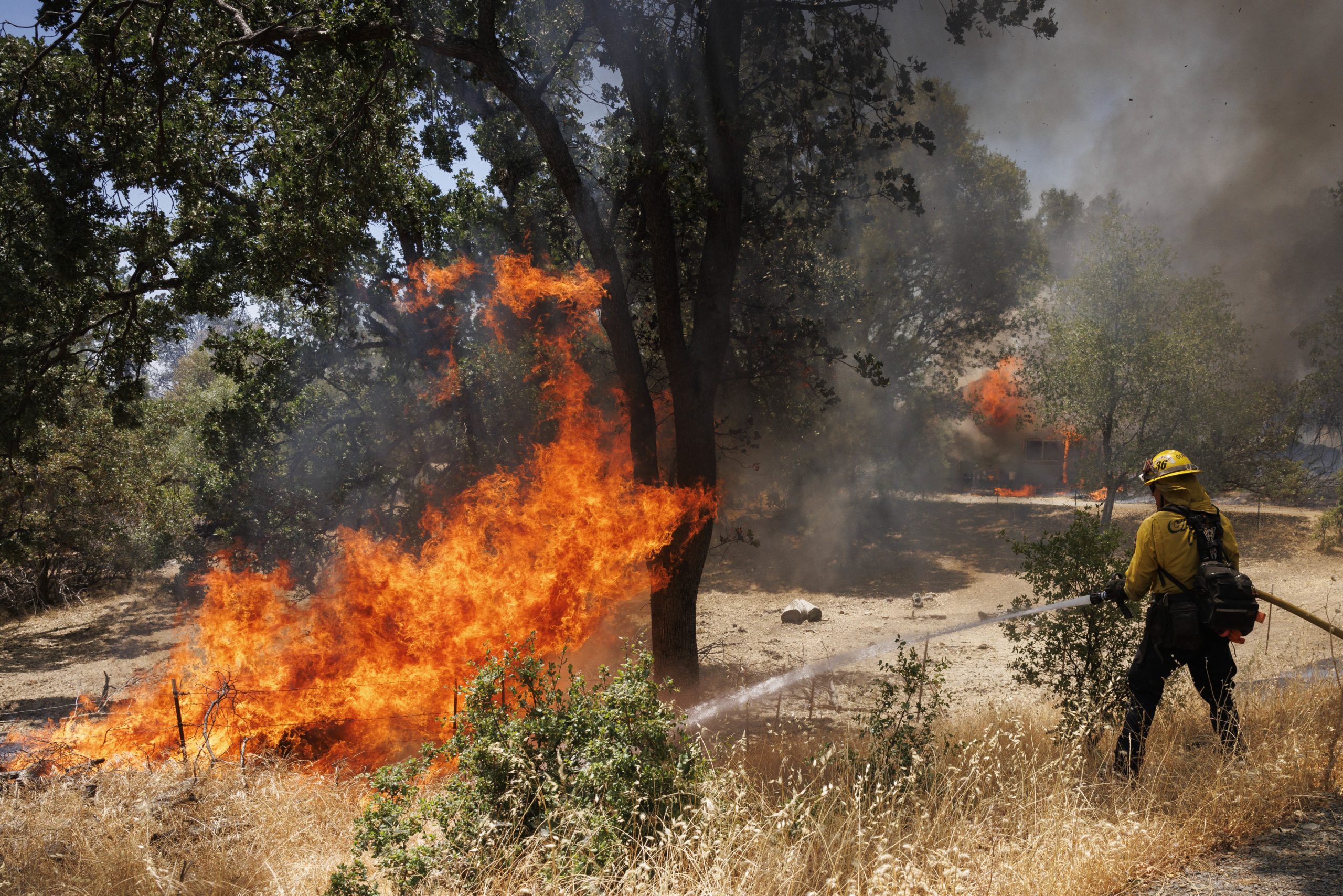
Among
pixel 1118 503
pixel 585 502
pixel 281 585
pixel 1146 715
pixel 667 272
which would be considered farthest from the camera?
pixel 1118 503

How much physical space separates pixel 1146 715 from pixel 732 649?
28.6 feet

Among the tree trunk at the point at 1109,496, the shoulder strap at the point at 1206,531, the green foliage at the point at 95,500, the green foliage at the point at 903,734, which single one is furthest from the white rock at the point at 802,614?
the green foliage at the point at 95,500

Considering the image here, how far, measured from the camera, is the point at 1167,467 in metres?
4.60

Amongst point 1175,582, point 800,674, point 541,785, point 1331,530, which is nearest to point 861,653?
point 800,674

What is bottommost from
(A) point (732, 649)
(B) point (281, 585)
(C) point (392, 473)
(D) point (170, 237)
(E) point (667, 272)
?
(A) point (732, 649)

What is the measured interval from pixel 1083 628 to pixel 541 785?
13.0 ft

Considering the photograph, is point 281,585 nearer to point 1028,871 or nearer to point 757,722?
point 757,722

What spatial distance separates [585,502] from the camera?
375 inches

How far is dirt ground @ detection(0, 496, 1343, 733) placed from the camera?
10.3m

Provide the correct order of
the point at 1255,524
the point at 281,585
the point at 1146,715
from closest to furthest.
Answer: the point at 1146,715 → the point at 281,585 → the point at 1255,524

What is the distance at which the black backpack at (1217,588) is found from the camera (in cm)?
412

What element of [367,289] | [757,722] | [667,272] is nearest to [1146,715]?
[757,722]

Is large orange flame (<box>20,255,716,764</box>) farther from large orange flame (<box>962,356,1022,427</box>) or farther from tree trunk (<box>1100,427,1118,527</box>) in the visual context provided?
large orange flame (<box>962,356,1022,427</box>)

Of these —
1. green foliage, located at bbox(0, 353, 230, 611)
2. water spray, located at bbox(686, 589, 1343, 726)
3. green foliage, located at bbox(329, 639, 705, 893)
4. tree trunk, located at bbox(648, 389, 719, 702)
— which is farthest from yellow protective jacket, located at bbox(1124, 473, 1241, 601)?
green foliage, located at bbox(0, 353, 230, 611)
